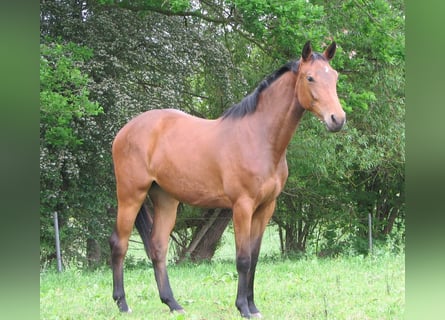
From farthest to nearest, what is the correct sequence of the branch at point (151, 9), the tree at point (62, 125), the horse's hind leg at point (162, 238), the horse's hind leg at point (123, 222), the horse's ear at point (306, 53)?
the branch at point (151, 9) → the tree at point (62, 125) → the horse's hind leg at point (123, 222) → the horse's hind leg at point (162, 238) → the horse's ear at point (306, 53)

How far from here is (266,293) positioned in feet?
18.2

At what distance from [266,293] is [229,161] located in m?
1.77

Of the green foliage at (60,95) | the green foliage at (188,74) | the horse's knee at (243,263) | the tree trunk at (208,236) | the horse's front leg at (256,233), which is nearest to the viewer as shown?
the horse's knee at (243,263)

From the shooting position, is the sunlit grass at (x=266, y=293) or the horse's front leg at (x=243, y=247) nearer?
the horse's front leg at (x=243, y=247)

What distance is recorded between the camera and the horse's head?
394 centimetres

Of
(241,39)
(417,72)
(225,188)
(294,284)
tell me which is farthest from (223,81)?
(417,72)

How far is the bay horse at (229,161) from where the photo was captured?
434cm

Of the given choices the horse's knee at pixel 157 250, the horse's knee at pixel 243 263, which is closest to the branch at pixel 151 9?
the horse's knee at pixel 157 250

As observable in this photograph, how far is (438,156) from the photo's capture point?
2.31 ft

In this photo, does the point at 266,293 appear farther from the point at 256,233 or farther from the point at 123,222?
the point at 123,222

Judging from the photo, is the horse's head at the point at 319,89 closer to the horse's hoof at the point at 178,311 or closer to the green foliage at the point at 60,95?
the horse's hoof at the point at 178,311

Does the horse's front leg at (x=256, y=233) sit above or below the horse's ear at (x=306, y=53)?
below

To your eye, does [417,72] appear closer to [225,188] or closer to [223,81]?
[225,188]

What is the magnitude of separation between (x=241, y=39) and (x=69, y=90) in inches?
181
